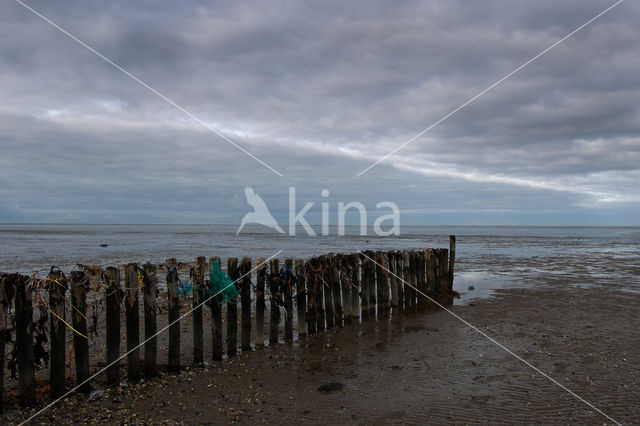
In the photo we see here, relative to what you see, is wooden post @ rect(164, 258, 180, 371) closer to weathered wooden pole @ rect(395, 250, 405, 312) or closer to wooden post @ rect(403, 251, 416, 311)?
weathered wooden pole @ rect(395, 250, 405, 312)

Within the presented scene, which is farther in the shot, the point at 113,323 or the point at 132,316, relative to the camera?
the point at 132,316

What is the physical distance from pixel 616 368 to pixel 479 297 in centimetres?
710

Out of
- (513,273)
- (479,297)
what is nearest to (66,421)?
(479,297)

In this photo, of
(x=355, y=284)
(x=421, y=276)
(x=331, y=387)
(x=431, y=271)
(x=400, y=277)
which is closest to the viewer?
(x=331, y=387)

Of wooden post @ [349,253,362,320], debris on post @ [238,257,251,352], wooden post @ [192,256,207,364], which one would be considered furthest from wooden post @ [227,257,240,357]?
wooden post @ [349,253,362,320]

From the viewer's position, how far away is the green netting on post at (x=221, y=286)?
8078mm

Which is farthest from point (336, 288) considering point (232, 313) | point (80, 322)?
point (80, 322)

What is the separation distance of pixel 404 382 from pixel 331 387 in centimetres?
130

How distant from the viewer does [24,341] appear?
6.18 metres

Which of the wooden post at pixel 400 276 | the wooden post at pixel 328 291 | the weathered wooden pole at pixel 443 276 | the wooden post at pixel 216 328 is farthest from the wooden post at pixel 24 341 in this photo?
the weathered wooden pole at pixel 443 276

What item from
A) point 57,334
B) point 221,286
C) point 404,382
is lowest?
point 404,382

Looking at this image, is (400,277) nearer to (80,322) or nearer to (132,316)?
(132,316)

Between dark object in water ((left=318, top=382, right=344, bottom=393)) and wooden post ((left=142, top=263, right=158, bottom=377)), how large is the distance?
3.00 metres

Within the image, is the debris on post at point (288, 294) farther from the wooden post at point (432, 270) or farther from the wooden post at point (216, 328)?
the wooden post at point (432, 270)
